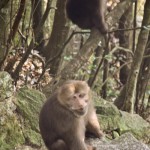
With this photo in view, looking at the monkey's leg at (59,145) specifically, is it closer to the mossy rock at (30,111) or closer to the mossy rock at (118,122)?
the mossy rock at (30,111)

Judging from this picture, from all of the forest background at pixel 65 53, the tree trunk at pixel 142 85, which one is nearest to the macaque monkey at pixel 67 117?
the forest background at pixel 65 53

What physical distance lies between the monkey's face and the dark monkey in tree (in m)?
1.61

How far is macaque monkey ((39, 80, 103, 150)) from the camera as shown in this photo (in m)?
4.21

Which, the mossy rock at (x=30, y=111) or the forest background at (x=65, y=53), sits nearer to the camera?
the mossy rock at (x=30, y=111)

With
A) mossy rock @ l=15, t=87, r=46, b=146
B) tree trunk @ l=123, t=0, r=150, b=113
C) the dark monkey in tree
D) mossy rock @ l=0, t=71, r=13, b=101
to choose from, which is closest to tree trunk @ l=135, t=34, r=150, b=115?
tree trunk @ l=123, t=0, r=150, b=113

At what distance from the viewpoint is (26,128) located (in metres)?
5.23

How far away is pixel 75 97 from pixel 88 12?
2532 mm

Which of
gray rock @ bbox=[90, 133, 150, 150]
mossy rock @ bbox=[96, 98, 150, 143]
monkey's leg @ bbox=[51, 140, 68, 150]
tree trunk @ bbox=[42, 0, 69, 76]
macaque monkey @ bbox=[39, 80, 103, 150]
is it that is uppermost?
tree trunk @ bbox=[42, 0, 69, 76]

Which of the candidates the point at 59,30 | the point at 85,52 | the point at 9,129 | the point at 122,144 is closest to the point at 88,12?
the point at 85,52

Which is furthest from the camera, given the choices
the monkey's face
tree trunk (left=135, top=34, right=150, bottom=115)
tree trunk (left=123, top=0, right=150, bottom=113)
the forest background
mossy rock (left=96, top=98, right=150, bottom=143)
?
tree trunk (left=135, top=34, right=150, bottom=115)

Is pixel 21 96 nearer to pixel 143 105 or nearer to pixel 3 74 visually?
pixel 3 74

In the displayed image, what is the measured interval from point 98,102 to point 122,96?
1363 mm

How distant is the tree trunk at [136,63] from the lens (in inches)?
263

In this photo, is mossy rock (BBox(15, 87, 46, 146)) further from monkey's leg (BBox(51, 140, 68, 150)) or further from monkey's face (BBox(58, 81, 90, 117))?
monkey's face (BBox(58, 81, 90, 117))
